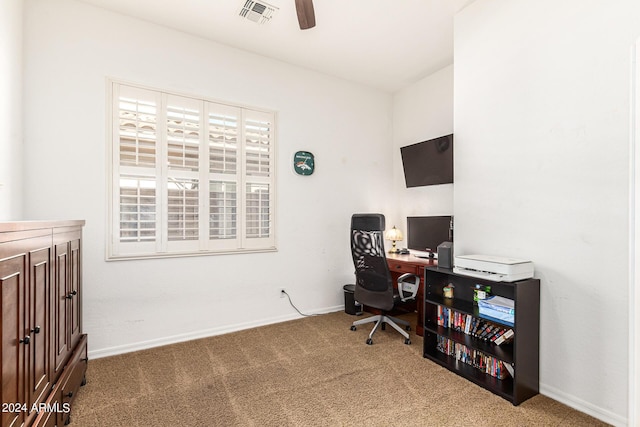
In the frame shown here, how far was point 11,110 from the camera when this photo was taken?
2.20 metres

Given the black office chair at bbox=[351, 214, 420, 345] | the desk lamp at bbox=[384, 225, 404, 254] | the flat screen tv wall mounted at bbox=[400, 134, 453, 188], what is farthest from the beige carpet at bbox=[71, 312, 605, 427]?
the flat screen tv wall mounted at bbox=[400, 134, 453, 188]

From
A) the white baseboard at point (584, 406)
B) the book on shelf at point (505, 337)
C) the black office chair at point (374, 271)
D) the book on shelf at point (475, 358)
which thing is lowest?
the white baseboard at point (584, 406)

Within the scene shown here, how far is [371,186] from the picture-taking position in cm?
441

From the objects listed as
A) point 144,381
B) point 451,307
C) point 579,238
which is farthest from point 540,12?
point 144,381

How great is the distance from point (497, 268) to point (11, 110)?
355 centimetres

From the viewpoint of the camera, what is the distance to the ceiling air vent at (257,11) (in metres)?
2.70

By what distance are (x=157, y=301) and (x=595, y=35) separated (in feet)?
13.0

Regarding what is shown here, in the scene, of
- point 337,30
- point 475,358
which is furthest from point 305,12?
point 475,358

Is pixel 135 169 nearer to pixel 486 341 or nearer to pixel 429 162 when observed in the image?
pixel 429 162

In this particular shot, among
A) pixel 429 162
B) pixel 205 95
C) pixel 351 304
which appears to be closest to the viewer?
pixel 205 95

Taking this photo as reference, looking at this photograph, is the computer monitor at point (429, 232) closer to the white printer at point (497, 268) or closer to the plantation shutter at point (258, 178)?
the white printer at point (497, 268)

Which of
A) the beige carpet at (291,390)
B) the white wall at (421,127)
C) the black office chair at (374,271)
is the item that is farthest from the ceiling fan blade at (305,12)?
the beige carpet at (291,390)

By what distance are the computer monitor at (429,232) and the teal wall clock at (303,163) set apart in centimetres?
139

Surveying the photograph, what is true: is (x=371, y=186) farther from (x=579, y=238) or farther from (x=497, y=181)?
(x=579, y=238)
